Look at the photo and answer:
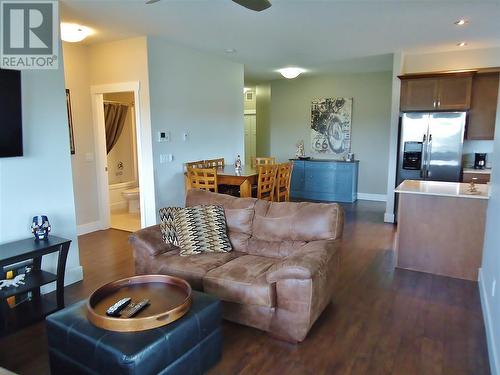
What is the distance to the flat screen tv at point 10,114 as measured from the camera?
277 cm

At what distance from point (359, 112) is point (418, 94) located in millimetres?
2311

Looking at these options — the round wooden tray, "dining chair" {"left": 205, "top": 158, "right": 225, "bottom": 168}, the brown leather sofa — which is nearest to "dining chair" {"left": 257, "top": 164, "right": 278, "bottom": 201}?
"dining chair" {"left": 205, "top": 158, "right": 225, "bottom": 168}

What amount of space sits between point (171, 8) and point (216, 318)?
2957 mm

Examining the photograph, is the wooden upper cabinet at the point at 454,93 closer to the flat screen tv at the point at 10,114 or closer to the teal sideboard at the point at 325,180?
the teal sideboard at the point at 325,180

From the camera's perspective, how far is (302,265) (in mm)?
2342

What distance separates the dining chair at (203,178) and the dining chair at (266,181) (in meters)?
0.61

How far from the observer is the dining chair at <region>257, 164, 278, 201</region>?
491 cm

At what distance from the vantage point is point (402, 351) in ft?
7.79

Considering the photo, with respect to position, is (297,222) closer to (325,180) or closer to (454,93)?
(454,93)

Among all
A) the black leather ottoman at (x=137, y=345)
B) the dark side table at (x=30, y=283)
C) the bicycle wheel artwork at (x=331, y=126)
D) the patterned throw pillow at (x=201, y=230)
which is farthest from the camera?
the bicycle wheel artwork at (x=331, y=126)

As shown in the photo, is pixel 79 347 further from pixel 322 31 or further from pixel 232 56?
pixel 232 56

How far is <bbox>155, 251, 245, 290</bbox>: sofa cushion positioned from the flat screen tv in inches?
58.6

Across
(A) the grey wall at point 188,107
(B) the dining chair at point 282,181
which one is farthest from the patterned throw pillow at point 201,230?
(B) the dining chair at point 282,181

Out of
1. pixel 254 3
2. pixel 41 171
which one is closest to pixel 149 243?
pixel 41 171
